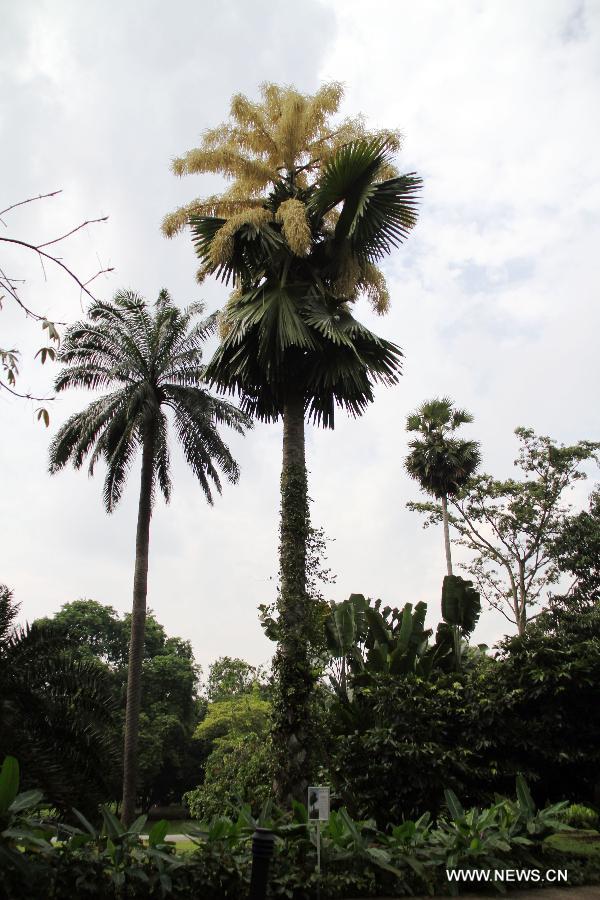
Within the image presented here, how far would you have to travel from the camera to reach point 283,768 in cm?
938

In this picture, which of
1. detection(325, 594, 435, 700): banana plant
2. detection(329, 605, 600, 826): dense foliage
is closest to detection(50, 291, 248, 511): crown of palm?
detection(325, 594, 435, 700): banana plant

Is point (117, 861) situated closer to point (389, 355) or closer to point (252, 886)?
point (252, 886)

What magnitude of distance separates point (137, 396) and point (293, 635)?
1059cm

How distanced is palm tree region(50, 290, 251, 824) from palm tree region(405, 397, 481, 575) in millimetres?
13091

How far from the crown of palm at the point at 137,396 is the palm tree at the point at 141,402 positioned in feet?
0.09

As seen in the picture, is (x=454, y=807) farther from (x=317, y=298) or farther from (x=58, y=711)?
(x=317, y=298)

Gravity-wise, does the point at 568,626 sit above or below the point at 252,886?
above

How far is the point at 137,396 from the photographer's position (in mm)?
18703

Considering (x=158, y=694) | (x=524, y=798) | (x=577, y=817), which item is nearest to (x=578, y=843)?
(x=524, y=798)

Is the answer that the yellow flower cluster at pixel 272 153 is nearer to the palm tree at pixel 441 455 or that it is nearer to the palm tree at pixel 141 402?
the palm tree at pixel 141 402

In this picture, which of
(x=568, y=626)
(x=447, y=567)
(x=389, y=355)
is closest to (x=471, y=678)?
(x=389, y=355)

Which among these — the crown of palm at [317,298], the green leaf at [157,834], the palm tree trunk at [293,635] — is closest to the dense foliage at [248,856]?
the green leaf at [157,834]

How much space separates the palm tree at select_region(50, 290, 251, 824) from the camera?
18844 mm

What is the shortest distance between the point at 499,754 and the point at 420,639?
4303 mm
